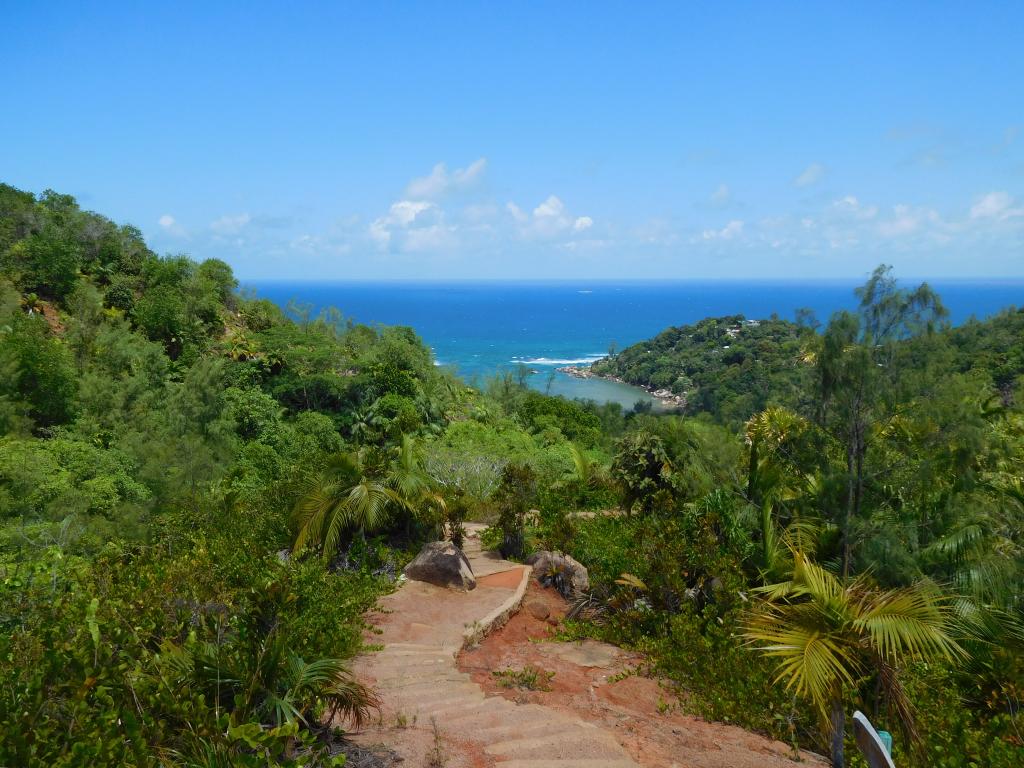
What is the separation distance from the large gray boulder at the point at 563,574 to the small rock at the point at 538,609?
57 cm

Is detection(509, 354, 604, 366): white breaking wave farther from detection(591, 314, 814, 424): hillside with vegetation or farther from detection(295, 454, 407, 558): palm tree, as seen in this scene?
detection(295, 454, 407, 558): palm tree

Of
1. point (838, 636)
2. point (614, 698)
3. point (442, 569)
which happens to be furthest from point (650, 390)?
point (838, 636)

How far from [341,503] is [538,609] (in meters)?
3.19

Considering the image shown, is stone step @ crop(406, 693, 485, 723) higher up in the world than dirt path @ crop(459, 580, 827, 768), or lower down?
higher up

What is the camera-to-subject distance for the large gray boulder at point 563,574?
32.3 feet

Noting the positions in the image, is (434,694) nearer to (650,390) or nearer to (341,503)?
(341,503)

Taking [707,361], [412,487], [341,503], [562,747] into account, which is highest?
[412,487]

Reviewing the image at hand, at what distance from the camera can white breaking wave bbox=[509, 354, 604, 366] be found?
103m

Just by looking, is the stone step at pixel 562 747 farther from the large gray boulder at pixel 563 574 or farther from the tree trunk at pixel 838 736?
the large gray boulder at pixel 563 574

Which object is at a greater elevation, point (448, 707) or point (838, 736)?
point (838, 736)

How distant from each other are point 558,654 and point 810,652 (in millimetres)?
4283

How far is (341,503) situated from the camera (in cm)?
982

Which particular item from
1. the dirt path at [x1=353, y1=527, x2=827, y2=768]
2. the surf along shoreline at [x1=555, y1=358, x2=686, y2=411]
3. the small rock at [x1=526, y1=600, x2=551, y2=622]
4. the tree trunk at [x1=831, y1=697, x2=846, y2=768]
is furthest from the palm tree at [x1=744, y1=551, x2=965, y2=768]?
the surf along shoreline at [x1=555, y1=358, x2=686, y2=411]

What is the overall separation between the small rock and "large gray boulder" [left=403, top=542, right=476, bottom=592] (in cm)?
88
